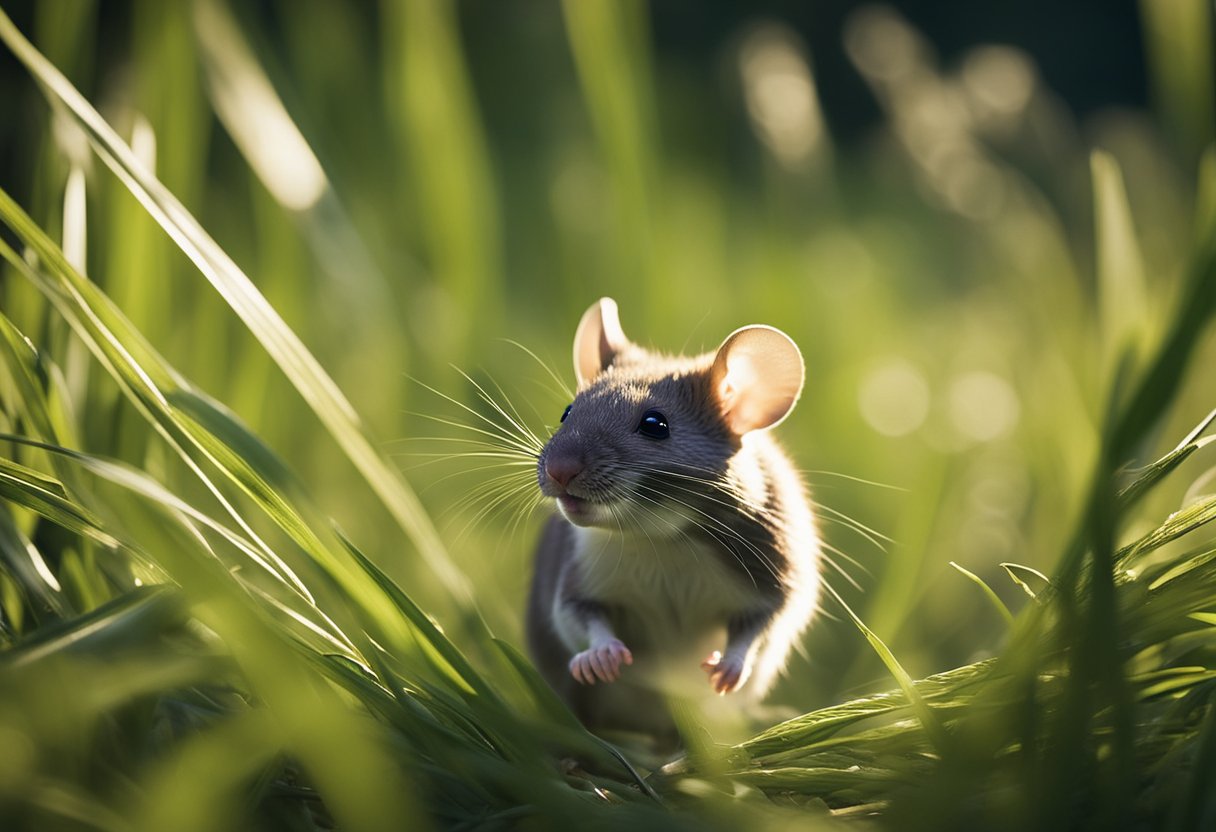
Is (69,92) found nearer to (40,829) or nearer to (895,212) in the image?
(40,829)

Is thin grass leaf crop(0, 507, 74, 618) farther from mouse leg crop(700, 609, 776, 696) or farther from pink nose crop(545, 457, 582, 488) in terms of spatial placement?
mouse leg crop(700, 609, 776, 696)

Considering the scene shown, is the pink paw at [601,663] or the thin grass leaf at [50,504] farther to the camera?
the pink paw at [601,663]

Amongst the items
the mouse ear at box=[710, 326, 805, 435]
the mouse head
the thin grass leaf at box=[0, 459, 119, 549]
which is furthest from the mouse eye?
the thin grass leaf at box=[0, 459, 119, 549]

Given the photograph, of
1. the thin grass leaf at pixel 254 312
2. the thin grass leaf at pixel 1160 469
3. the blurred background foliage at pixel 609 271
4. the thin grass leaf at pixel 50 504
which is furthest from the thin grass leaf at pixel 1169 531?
the thin grass leaf at pixel 50 504

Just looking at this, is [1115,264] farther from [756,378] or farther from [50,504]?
[50,504]

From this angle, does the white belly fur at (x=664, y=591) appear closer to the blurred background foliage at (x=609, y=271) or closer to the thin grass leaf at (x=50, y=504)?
the blurred background foliage at (x=609, y=271)
